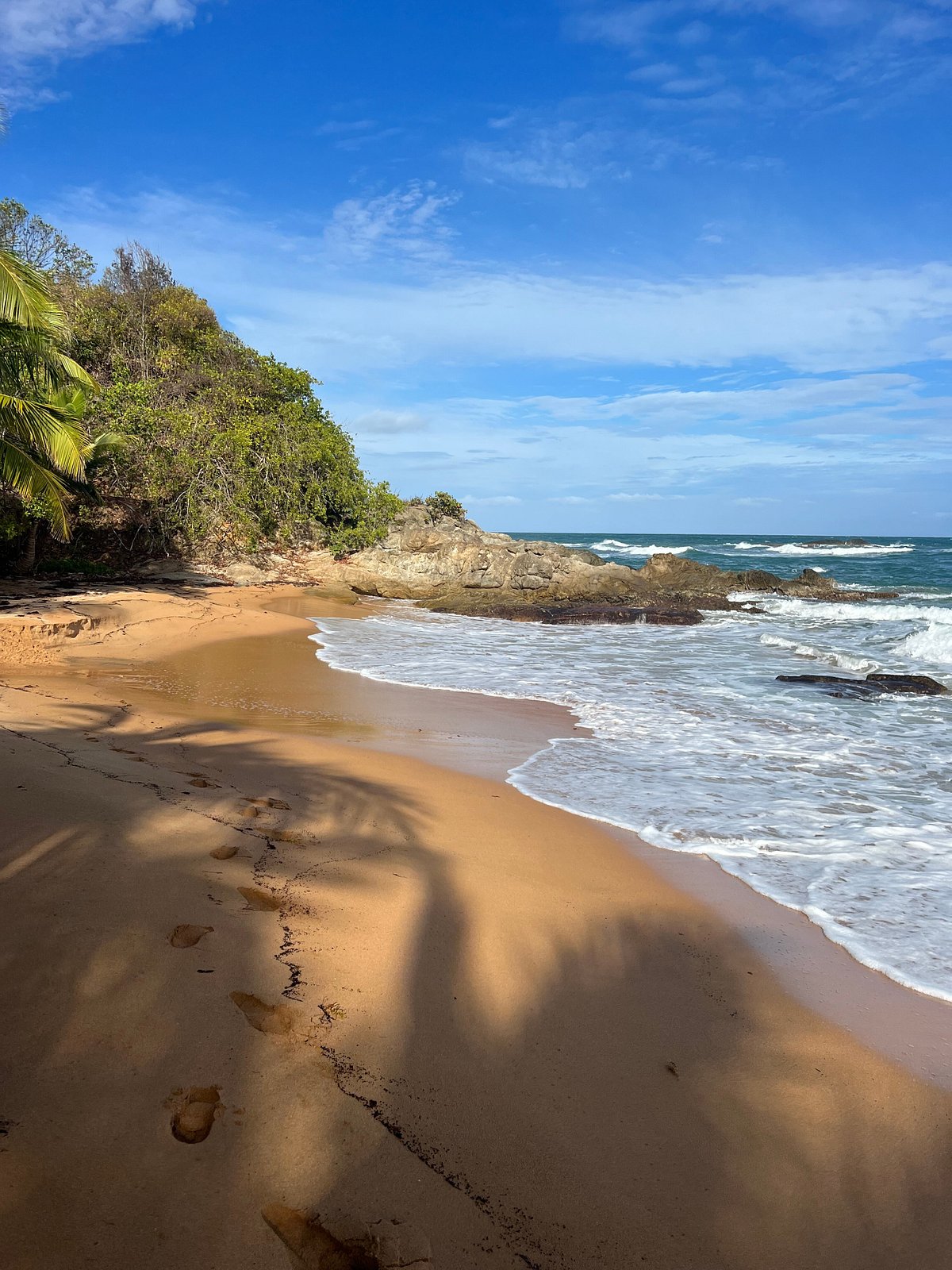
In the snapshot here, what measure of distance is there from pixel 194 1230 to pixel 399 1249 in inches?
17.5

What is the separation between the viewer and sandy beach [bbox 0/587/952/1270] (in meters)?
1.73

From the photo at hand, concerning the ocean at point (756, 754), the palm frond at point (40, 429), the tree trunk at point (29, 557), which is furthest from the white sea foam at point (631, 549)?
the palm frond at point (40, 429)

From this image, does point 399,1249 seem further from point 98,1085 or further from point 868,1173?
point 868,1173

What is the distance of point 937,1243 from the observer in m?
1.93

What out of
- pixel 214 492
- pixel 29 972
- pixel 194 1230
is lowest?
pixel 194 1230

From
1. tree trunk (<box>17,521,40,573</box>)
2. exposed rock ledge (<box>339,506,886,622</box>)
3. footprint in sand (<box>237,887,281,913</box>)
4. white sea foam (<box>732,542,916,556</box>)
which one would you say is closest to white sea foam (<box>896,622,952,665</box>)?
exposed rock ledge (<box>339,506,886,622</box>)

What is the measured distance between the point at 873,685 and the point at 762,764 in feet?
15.9

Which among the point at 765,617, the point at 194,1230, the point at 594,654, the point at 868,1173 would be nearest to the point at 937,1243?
the point at 868,1173

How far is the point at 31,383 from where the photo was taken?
11695 mm

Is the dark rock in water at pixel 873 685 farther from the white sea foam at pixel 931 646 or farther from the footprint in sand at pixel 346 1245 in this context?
the footprint in sand at pixel 346 1245

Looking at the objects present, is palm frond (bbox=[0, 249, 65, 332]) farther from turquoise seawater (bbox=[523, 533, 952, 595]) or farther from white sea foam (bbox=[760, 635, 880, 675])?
turquoise seawater (bbox=[523, 533, 952, 595])

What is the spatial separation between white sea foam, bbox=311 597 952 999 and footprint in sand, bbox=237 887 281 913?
8.52 ft

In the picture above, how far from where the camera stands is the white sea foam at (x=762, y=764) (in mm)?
4047

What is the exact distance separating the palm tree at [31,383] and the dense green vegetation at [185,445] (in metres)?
5.23
